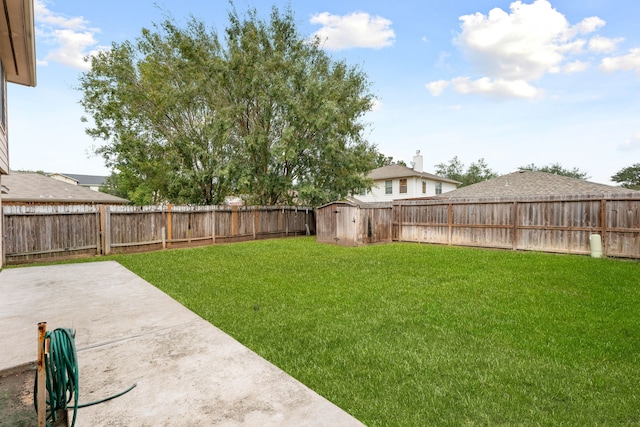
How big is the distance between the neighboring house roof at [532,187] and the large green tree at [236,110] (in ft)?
24.9

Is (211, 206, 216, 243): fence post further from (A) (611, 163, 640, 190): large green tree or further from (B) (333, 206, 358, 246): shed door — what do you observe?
(A) (611, 163, 640, 190): large green tree

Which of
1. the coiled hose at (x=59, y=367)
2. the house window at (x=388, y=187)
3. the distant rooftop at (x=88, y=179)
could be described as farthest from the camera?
the distant rooftop at (x=88, y=179)

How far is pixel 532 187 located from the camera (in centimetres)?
1766

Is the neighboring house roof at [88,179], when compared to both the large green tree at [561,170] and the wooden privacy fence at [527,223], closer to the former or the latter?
the wooden privacy fence at [527,223]

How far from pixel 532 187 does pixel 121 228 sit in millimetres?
20067

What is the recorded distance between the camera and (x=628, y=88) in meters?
12.2

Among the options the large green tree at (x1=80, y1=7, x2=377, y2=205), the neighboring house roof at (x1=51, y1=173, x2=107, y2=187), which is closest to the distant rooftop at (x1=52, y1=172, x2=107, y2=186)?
the neighboring house roof at (x1=51, y1=173, x2=107, y2=187)

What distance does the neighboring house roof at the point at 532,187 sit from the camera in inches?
635

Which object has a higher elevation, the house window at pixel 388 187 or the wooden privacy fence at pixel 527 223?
the house window at pixel 388 187

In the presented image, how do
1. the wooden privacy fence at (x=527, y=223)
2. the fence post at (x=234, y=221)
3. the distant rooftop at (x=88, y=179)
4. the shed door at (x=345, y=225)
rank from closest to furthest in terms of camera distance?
the wooden privacy fence at (x=527, y=223) → the shed door at (x=345, y=225) → the fence post at (x=234, y=221) → the distant rooftop at (x=88, y=179)

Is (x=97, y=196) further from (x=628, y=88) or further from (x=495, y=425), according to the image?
(x=628, y=88)

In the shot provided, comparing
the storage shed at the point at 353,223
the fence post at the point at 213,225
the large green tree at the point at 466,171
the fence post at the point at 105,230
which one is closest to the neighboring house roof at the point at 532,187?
the storage shed at the point at 353,223

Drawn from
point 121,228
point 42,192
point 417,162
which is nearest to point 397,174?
point 417,162

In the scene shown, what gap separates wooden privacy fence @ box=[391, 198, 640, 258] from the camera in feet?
27.8
